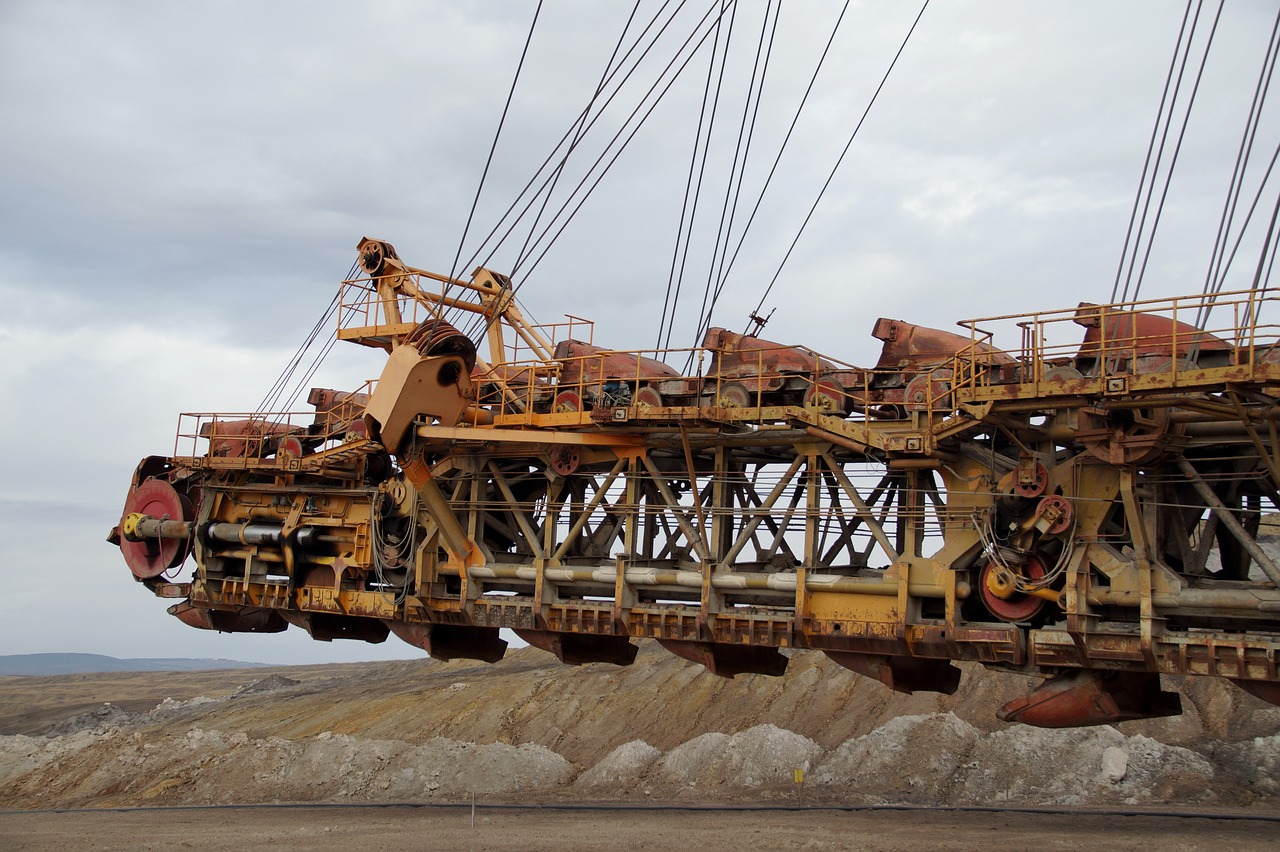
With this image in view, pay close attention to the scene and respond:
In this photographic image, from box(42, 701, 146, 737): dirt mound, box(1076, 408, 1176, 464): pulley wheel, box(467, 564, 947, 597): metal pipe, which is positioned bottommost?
box(42, 701, 146, 737): dirt mound

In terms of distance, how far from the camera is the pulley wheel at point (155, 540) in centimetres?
2236

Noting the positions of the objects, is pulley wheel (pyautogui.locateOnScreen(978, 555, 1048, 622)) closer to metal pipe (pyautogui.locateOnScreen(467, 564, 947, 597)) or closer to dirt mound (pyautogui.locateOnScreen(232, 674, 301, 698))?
metal pipe (pyautogui.locateOnScreen(467, 564, 947, 597))

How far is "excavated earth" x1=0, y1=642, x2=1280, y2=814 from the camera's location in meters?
21.8

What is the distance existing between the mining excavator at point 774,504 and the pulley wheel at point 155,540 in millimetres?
65

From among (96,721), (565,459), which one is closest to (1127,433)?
(565,459)

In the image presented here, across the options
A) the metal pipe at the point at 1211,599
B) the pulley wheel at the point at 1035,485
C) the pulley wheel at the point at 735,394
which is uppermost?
the pulley wheel at the point at 735,394

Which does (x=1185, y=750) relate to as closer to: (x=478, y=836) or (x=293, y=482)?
(x=478, y=836)

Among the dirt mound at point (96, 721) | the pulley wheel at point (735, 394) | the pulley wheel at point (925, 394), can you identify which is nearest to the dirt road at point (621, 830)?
the pulley wheel at point (925, 394)

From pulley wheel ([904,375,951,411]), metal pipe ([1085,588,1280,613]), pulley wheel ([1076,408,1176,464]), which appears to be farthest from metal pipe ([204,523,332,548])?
metal pipe ([1085,588,1280,613])

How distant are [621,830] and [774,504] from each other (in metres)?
5.61

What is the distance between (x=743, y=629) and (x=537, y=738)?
553 inches

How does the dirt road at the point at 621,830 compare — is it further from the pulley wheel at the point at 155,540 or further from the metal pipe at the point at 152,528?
the metal pipe at the point at 152,528

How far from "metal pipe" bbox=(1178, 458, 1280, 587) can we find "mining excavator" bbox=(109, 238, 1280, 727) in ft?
0.12

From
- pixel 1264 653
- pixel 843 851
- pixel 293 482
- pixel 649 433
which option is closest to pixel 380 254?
pixel 293 482
